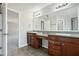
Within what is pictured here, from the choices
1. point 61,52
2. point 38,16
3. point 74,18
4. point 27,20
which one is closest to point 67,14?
point 74,18

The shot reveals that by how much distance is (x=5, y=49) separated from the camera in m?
2.34

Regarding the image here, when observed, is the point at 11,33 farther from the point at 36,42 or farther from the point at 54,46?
the point at 36,42

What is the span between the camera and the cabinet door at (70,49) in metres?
2.45

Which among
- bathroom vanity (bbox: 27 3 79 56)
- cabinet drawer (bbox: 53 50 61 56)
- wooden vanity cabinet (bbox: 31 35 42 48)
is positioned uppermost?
bathroom vanity (bbox: 27 3 79 56)

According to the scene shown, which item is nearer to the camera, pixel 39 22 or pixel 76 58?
pixel 76 58

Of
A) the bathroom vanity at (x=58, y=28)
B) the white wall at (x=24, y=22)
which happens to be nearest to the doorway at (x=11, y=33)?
the white wall at (x=24, y=22)

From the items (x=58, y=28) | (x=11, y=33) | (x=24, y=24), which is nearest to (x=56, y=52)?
(x=58, y=28)

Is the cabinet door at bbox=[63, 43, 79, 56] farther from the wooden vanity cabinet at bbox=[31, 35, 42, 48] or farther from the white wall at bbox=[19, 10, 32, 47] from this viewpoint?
the white wall at bbox=[19, 10, 32, 47]

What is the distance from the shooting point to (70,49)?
259 centimetres

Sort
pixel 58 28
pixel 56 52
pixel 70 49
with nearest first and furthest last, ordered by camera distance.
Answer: pixel 70 49, pixel 56 52, pixel 58 28

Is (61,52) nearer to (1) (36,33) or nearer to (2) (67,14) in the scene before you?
(2) (67,14)

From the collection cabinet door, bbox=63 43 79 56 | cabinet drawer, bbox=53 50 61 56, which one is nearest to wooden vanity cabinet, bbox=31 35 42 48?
cabinet drawer, bbox=53 50 61 56

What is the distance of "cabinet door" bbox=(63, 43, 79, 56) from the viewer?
245cm

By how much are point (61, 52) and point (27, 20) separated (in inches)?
82.8
